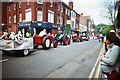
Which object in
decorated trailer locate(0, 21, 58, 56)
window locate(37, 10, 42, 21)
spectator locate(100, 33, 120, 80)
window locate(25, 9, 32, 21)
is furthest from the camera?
window locate(37, 10, 42, 21)

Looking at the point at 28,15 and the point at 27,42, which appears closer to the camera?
the point at 27,42

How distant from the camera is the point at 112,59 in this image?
4.14 meters

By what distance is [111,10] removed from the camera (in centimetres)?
4731

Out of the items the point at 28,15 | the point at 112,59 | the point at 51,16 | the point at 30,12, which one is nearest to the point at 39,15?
the point at 30,12

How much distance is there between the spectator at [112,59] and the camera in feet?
13.6

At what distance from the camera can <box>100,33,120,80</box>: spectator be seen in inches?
163

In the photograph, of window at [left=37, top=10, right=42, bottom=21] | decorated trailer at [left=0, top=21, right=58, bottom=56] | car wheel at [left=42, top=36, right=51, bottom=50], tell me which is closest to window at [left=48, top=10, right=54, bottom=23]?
window at [left=37, top=10, right=42, bottom=21]

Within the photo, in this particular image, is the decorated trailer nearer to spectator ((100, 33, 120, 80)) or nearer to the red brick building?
spectator ((100, 33, 120, 80))

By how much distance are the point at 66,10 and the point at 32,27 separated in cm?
2056

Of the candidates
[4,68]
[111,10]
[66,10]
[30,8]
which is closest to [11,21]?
[30,8]

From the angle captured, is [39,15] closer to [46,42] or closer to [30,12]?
[30,12]

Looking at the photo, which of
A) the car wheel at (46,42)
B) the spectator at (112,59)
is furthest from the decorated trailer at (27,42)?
the spectator at (112,59)

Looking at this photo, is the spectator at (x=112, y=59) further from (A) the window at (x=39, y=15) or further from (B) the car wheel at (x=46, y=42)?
(A) the window at (x=39, y=15)

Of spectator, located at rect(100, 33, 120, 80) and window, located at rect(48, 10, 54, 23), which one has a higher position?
window, located at rect(48, 10, 54, 23)
